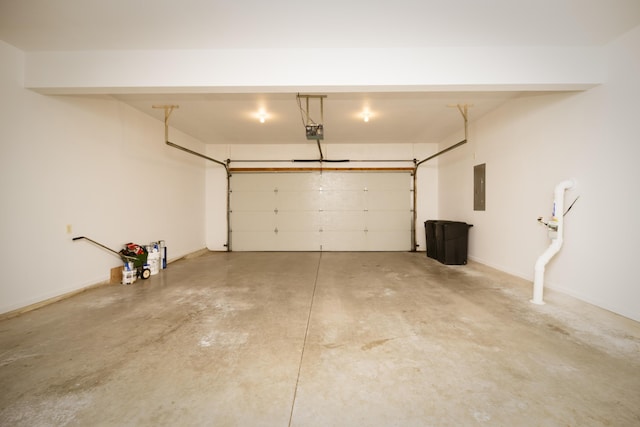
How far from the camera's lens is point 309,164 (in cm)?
706

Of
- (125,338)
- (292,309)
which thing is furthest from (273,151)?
(125,338)

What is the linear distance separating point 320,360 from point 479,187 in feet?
15.6

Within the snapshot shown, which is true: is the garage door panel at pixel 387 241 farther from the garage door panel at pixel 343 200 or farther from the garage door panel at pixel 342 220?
the garage door panel at pixel 343 200

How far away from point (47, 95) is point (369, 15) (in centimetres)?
392

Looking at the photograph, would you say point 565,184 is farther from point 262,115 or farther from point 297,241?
point 297,241

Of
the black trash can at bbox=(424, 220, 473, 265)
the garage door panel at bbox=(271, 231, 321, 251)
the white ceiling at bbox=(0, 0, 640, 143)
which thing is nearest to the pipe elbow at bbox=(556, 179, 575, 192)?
the white ceiling at bbox=(0, 0, 640, 143)

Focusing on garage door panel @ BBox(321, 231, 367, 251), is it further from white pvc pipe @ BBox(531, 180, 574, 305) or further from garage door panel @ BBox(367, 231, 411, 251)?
white pvc pipe @ BBox(531, 180, 574, 305)

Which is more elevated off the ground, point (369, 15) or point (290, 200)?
point (369, 15)

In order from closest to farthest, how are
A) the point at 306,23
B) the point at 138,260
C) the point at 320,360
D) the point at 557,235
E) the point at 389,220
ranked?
the point at 320,360, the point at 306,23, the point at 557,235, the point at 138,260, the point at 389,220

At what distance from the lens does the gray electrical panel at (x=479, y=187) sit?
5020 millimetres

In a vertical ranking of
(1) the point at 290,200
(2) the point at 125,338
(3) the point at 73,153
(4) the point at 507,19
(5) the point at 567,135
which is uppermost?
(4) the point at 507,19

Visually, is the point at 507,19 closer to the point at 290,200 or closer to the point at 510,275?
the point at 510,275

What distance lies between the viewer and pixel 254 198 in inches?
282

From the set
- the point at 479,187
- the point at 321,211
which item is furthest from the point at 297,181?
the point at 479,187
